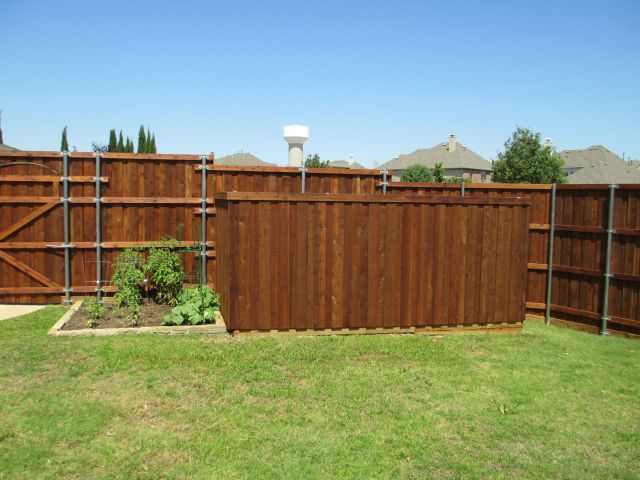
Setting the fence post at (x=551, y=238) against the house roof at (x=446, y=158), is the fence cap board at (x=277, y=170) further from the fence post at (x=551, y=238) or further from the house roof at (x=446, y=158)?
the house roof at (x=446, y=158)

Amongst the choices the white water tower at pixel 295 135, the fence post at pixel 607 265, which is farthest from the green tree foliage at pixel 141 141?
the fence post at pixel 607 265

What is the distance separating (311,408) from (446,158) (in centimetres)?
5386

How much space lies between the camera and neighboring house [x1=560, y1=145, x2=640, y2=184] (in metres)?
45.2

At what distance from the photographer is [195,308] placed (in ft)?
27.2

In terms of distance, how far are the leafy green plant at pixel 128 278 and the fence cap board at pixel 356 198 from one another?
1.82 metres

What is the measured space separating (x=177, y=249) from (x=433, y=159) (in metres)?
51.0

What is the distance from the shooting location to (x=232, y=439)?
15.0 feet

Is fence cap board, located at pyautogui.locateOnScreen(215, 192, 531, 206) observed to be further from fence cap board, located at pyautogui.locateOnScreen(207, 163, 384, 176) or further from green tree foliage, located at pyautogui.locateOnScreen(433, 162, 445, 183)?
green tree foliage, located at pyautogui.locateOnScreen(433, 162, 445, 183)

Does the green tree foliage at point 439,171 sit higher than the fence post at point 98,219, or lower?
higher

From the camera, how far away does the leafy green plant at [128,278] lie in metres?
8.88

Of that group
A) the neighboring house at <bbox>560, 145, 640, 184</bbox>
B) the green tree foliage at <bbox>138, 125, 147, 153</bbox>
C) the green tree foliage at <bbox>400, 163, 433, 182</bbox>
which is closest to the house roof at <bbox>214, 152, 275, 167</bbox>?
the green tree foliage at <bbox>138, 125, 147, 153</bbox>

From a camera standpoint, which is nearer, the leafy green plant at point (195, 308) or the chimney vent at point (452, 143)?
the leafy green plant at point (195, 308)

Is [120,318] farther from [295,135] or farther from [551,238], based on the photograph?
[295,135]

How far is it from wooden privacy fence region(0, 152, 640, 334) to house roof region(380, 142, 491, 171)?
154ft
